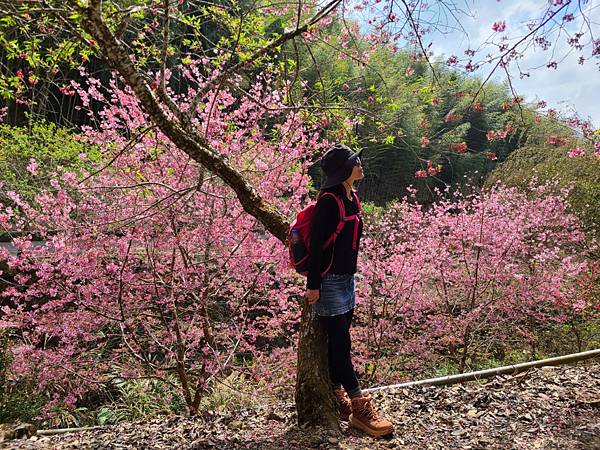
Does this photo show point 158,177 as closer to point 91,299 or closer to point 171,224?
point 171,224

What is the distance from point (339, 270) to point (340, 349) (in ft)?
1.38

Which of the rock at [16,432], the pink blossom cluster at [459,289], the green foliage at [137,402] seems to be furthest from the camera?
the pink blossom cluster at [459,289]

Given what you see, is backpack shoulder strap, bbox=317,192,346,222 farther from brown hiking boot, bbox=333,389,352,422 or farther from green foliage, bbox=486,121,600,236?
green foliage, bbox=486,121,600,236

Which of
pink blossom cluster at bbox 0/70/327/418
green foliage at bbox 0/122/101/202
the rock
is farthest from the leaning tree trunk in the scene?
green foliage at bbox 0/122/101/202

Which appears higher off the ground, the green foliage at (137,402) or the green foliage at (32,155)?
the green foliage at (32,155)

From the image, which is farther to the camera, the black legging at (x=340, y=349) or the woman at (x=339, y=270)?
the black legging at (x=340, y=349)

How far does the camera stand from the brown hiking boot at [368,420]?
2350 mm

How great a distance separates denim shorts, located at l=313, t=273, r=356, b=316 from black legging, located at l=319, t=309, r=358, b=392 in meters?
0.04

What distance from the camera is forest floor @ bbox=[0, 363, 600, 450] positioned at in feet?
7.63

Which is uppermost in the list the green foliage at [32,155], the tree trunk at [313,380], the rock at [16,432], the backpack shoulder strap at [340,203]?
the green foliage at [32,155]

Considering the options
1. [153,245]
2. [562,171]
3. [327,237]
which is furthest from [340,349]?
[562,171]

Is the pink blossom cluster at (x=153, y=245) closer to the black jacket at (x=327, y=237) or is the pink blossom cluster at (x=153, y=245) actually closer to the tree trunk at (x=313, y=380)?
the tree trunk at (x=313, y=380)

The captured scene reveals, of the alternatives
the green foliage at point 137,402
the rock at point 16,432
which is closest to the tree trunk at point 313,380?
the rock at point 16,432

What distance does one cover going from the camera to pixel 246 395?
4.57m
